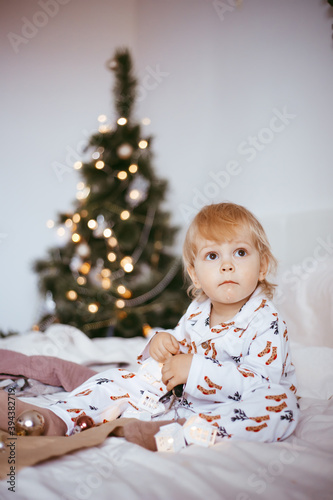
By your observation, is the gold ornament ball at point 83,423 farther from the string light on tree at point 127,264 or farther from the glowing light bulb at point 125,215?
the glowing light bulb at point 125,215

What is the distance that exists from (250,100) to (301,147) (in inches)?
16.7

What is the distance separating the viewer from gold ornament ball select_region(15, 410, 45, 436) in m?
0.82

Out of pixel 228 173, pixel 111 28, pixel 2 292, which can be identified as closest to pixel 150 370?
pixel 228 173

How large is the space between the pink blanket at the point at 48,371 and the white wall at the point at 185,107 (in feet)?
3.00

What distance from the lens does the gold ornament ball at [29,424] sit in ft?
2.70

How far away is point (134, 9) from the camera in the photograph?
299 cm

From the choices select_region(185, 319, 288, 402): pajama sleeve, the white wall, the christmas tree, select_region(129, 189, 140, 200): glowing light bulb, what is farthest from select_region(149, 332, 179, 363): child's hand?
select_region(129, 189, 140, 200): glowing light bulb

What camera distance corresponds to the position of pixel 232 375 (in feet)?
2.87

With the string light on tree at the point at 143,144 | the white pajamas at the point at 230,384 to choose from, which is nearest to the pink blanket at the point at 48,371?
the white pajamas at the point at 230,384

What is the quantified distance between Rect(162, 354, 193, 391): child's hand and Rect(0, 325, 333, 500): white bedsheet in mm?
159

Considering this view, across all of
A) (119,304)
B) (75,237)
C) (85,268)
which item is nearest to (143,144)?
(75,237)

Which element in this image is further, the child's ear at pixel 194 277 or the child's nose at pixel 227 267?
the child's ear at pixel 194 277

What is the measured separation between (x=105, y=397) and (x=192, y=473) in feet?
1.27

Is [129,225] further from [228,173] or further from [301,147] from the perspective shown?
[301,147]
